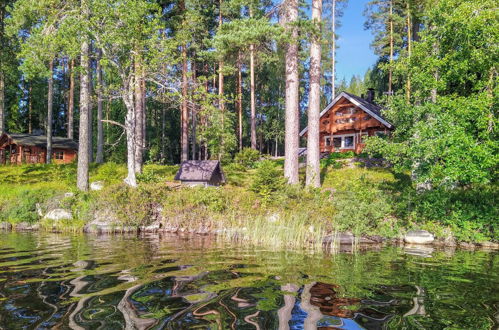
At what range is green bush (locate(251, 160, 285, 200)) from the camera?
565 inches

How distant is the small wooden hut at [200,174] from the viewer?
61.4ft

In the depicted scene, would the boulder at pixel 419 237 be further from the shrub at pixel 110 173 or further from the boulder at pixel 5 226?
the boulder at pixel 5 226

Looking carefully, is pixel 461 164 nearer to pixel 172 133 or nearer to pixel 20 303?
pixel 20 303

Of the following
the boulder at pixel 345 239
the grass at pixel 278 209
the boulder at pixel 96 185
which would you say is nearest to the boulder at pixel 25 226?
the grass at pixel 278 209

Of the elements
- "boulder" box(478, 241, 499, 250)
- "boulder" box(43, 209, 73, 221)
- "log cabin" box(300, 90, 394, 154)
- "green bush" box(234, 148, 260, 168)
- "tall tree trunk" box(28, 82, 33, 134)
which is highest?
"tall tree trunk" box(28, 82, 33, 134)

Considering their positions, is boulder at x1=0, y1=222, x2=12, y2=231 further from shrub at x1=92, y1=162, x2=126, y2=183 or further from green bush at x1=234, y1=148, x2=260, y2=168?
green bush at x1=234, y1=148, x2=260, y2=168

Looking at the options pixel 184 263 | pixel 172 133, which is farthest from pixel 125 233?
pixel 172 133

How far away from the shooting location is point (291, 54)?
50.4ft

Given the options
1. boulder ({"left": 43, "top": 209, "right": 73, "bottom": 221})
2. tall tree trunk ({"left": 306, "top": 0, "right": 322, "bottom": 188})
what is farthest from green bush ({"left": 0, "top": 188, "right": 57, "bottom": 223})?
tall tree trunk ({"left": 306, "top": 0, "right": 322, "bottom": 188})

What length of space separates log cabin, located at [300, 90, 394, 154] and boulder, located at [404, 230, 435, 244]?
64.8 feet

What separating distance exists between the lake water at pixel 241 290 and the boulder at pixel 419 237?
3.03 meters

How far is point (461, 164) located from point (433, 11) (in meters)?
5.90

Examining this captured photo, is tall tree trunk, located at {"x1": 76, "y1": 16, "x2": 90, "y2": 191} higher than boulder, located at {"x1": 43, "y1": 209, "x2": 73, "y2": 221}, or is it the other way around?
tall tree trunk, located at {"x1": 76, "y1": 16, "x2": 90, "y2": 191}

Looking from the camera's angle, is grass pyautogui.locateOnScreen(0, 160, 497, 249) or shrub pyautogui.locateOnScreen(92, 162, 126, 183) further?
shrub pyautogui.locateOnScreen(92, 162, 126, 183)
